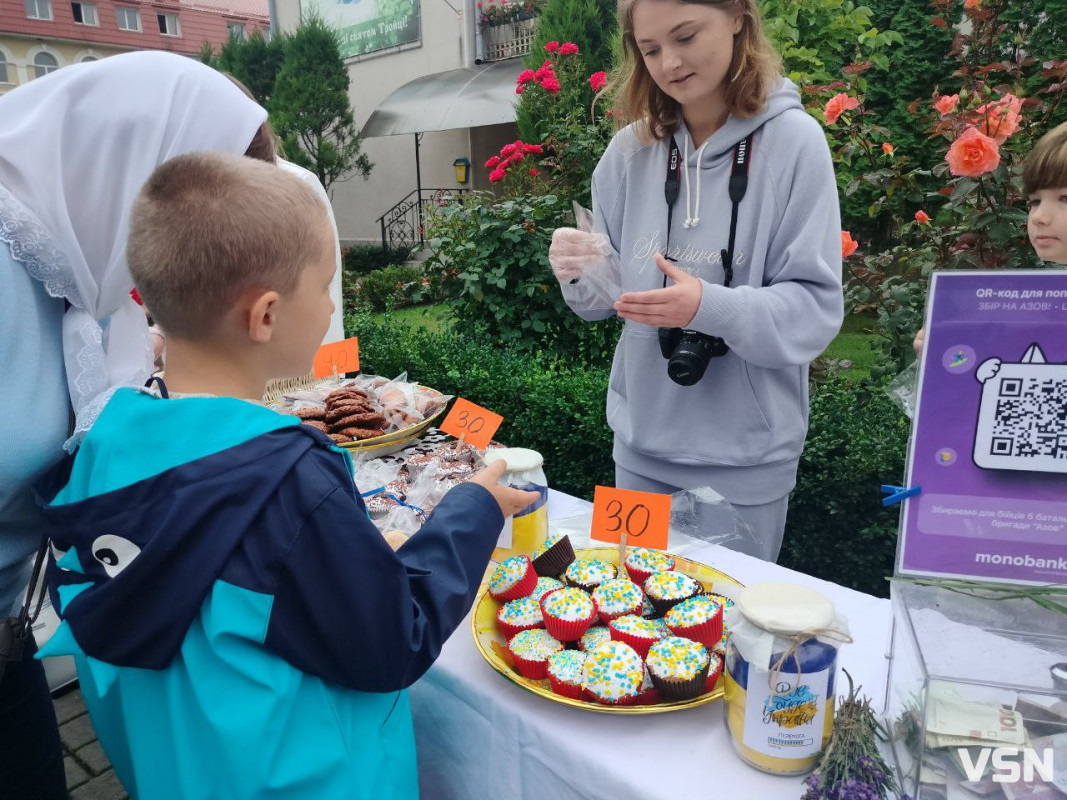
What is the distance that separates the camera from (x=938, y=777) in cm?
88

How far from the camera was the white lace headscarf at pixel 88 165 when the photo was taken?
3.70ft

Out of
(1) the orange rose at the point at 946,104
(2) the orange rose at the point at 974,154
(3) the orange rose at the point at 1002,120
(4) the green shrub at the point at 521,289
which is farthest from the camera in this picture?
(4) the green shrub at the point at 521,289

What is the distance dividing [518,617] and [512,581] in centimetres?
7

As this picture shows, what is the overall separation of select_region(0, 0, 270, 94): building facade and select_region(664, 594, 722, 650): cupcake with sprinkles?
3066 cm

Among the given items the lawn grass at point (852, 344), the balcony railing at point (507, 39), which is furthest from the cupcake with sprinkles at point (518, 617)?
the balcony railing at point (507, 39)

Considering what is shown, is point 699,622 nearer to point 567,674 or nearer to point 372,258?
point 567,674

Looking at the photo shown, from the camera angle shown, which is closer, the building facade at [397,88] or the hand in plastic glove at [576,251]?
the hand in plastic glove at [576,251]

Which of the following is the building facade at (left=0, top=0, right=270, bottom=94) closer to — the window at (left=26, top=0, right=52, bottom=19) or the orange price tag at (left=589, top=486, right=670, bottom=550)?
the window at (left=26, top=0, right=52, bottom=19)

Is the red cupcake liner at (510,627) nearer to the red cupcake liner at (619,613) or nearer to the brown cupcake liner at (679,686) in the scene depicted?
the red cupcake liner at (619,613)

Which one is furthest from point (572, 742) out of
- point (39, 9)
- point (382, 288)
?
point (39, 9)

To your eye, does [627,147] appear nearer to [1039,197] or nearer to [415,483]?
[415,483]

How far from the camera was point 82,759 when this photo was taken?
270cm

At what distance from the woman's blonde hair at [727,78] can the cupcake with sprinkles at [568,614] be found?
3.68 ft

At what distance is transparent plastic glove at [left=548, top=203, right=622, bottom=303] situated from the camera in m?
1.81
